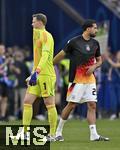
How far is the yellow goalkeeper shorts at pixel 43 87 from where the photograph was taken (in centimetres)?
1479

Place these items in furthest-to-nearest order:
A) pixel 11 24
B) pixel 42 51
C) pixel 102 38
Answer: pixel 11 24
pixel 102 38
pixel 42 51

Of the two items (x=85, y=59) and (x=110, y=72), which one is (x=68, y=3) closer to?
(x=110, y=72)

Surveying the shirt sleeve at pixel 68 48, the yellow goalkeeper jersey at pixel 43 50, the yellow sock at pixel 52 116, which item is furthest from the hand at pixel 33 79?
the shirt sleeve at pixel 68 48

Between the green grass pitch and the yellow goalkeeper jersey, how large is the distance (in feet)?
4.57

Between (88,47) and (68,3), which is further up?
(68,3)

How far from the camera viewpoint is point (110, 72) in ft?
80.6

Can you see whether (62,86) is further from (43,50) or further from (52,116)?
(43,50)

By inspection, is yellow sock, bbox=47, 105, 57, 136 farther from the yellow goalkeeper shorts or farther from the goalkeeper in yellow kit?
the yellow goalkeeper shorts

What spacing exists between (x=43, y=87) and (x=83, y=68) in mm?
905

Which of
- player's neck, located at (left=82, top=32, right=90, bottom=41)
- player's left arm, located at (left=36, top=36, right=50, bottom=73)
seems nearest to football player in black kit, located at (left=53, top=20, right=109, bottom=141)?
player's neck, located at (left=82, top=32, right=90, bottom=41)

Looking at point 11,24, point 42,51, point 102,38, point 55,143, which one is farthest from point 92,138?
point 11,24

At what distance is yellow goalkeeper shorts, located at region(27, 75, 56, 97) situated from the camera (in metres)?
14.8

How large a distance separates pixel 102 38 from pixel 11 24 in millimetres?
4687

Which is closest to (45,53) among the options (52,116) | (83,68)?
(83,68)
